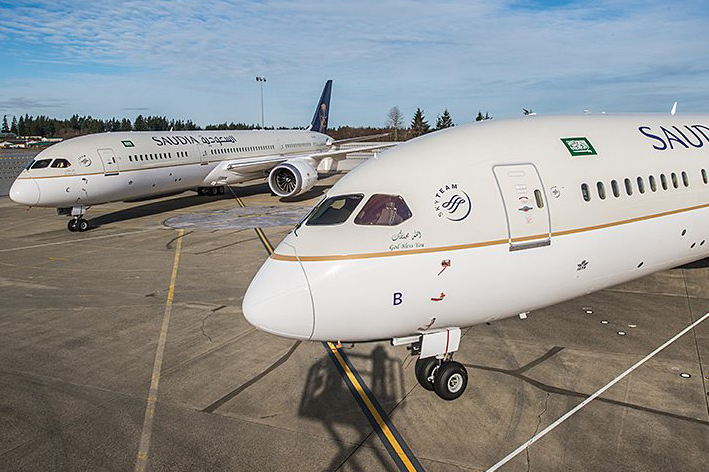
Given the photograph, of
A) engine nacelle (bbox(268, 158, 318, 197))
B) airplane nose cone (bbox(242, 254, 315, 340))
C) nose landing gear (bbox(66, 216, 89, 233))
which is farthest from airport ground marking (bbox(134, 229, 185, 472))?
engine nacelle (bbox(268, 158, 318, 197))

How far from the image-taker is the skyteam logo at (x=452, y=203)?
286 inches

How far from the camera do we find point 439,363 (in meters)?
8.33

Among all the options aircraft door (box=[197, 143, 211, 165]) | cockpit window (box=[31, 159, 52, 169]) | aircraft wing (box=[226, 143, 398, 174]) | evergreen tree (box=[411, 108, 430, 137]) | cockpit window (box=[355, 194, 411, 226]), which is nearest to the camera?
cockpit window (box=[355, 194, 411, 226])

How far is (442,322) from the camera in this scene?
24.5 ft

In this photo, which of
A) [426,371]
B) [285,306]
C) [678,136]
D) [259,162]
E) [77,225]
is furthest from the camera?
[259,162]

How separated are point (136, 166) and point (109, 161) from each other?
148 cm

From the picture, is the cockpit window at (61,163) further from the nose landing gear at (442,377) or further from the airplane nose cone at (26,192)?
the nose landing gear at (442,377)

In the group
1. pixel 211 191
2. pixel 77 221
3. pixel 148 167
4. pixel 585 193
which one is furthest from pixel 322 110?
pixel 585 193

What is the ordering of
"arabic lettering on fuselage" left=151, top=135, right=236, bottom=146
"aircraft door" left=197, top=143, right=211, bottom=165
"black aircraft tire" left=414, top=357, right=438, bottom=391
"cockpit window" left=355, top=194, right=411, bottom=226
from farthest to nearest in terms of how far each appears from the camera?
"aircraft door" left=197, top=143, right=211, bottom=165 < "arabic lettering on fuselage" left=151, top=135, right=236, bottom=146 < "black aircraft tire" left=414, top=357, right=438, bottom=391 < "cockpit window" left=355, top=194, right=411, bottom=226

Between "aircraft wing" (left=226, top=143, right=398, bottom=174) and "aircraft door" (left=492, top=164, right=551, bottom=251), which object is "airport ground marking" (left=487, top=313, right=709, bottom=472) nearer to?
"aircraft door" (left=492, top=164, right=551, bottom=251)

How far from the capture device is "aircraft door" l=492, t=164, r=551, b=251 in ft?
24.9

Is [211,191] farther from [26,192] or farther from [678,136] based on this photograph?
[678,136]

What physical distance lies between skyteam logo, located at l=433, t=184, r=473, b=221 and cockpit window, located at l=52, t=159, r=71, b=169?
21.3m

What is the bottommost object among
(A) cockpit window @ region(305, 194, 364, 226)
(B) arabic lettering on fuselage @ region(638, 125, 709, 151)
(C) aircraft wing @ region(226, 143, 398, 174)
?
(C) aircraft wing @ region(226, 143, 398, 174)
